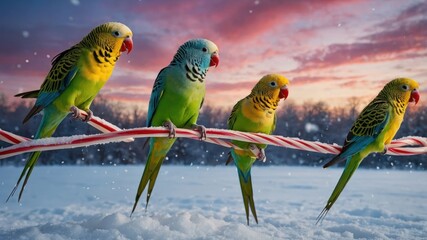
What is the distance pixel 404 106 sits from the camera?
7.72 feet

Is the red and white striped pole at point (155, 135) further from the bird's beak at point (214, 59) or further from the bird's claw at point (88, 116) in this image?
the bird's beak at point (214, 59)

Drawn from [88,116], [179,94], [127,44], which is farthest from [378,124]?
[88,116]

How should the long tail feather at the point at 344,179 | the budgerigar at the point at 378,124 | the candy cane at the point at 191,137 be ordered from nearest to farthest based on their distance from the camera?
the candy cane at the point at 191,137 < the long tail feather at the point at 344,179 < the budgerigar at the point at 378,124

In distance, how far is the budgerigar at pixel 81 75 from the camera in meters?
2.00

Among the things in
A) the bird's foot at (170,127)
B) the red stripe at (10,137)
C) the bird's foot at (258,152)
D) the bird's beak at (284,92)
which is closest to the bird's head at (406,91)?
the bird's beak at (284,92)

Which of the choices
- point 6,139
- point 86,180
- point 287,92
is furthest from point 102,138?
point 86,180

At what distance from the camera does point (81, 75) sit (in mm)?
2033

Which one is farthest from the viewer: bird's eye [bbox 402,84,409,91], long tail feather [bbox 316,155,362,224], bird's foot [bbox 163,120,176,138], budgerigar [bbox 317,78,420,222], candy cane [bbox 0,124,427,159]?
bird's eye [bbox 402,84,409,91]

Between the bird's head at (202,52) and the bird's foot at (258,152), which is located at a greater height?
the bird's head at (202,52)

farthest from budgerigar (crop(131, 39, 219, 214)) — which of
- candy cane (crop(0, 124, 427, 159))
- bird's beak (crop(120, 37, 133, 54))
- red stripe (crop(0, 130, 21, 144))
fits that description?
red stripe (crop(0, 130, 21, 144))

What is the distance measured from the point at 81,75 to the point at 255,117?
0.88m

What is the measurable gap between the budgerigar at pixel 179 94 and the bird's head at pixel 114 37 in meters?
0.23

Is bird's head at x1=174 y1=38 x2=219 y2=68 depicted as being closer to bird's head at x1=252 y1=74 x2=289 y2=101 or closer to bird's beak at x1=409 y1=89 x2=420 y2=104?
bird's head at x1=252 y1=74 x2=289 y2=101

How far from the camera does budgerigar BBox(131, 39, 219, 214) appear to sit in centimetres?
203
